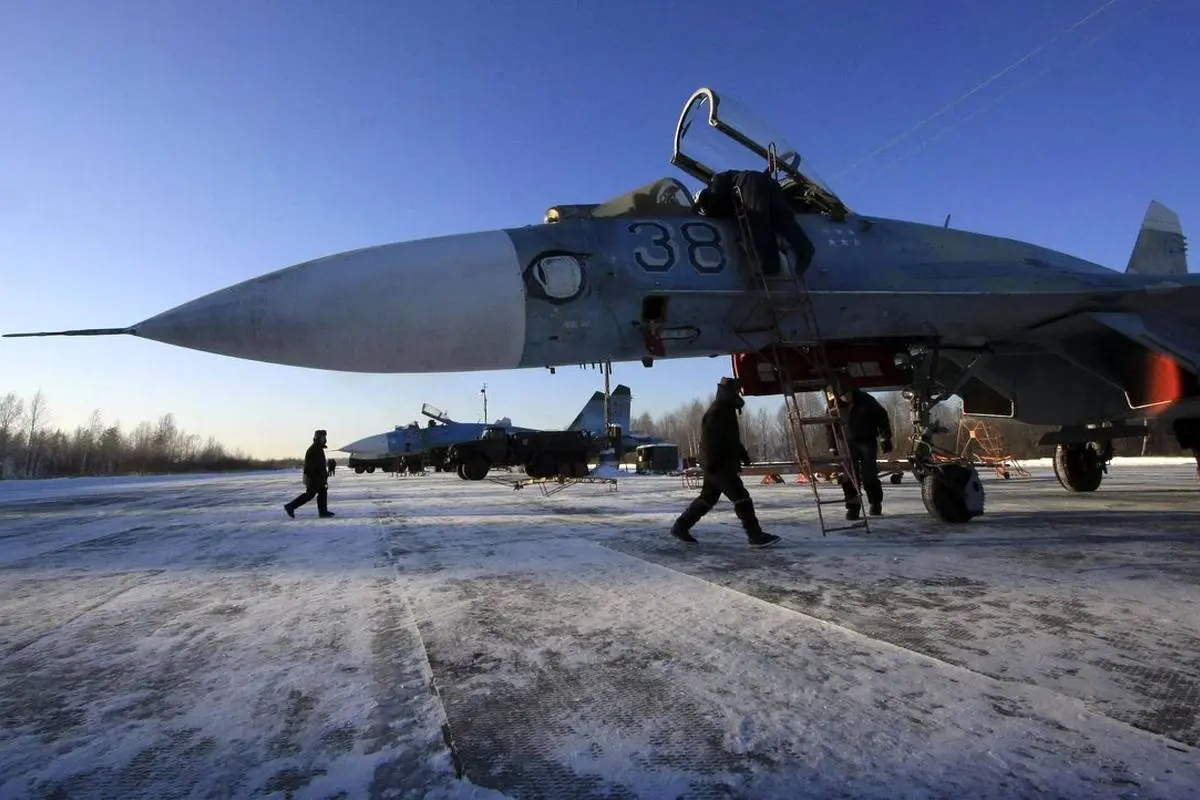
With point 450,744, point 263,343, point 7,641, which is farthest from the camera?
point 263,343

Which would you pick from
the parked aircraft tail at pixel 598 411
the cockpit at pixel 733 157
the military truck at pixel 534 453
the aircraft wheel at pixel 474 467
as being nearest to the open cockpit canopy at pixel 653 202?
the cockpit at pixel 733 157

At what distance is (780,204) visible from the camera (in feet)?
15.9

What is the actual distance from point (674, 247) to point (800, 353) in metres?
1.63

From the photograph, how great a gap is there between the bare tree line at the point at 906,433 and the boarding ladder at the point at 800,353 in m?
0.52

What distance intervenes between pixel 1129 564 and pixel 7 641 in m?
5.57

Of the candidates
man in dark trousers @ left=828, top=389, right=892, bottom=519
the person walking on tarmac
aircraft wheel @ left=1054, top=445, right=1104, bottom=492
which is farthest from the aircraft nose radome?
aircraft wheel @ left=1054, top=445, right=1104, bottom=492

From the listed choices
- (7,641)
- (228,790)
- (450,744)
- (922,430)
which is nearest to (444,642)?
(450,744)

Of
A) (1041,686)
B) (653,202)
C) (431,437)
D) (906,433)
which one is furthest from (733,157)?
(906,433)

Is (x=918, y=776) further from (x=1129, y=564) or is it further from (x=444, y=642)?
(x=1129, y=564)

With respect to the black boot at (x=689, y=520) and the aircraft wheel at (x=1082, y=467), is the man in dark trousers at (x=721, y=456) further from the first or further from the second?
the aircraft wheel at (x=1082, y=467)

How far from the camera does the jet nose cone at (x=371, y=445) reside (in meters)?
30.6

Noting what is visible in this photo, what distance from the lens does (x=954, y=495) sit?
17.4 ft

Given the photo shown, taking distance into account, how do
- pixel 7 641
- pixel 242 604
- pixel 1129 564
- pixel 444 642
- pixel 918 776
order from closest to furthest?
pixel 918 776, pixel 444 642, pixel 7 641, pixel 242 604, pixel 1129 564

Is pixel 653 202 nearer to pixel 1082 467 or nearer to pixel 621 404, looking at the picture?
pixel 1082 467
